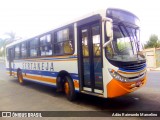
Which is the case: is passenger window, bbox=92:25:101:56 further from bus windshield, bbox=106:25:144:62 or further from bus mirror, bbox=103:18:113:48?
bus mirror, bbox=103:18:113:48

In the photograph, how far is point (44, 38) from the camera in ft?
33.4

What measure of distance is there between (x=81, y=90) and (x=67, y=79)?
1.10 meters

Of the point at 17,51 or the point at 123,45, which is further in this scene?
the point at 17,51

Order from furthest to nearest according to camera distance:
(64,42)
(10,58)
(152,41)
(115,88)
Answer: (152,41)
(10,58)
(64,42)
(115,88)

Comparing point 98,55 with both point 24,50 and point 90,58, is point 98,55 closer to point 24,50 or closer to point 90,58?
point 90,58

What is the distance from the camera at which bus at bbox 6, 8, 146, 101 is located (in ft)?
20.4

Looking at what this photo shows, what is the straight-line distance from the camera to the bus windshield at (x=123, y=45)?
20.6 feet

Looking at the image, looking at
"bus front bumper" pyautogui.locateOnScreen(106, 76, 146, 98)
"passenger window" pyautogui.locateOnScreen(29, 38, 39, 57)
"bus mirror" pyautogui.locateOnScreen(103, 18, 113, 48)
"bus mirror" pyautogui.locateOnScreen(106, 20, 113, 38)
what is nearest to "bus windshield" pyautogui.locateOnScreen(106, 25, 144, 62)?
"bus mirror" pyautogui.locateOnScreen(103, 18, 113, 48)

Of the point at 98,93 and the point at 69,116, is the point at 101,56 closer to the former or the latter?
the point at 98,93

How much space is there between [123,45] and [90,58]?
1.16m

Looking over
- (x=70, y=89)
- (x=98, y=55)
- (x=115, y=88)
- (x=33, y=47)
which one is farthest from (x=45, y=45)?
(x=115, y=88)

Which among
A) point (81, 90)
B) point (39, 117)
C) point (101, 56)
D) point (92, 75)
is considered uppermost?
point (101, 56)

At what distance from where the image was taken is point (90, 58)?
6.97 meters

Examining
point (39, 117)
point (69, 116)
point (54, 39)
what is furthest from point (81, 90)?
point (54, 39)
